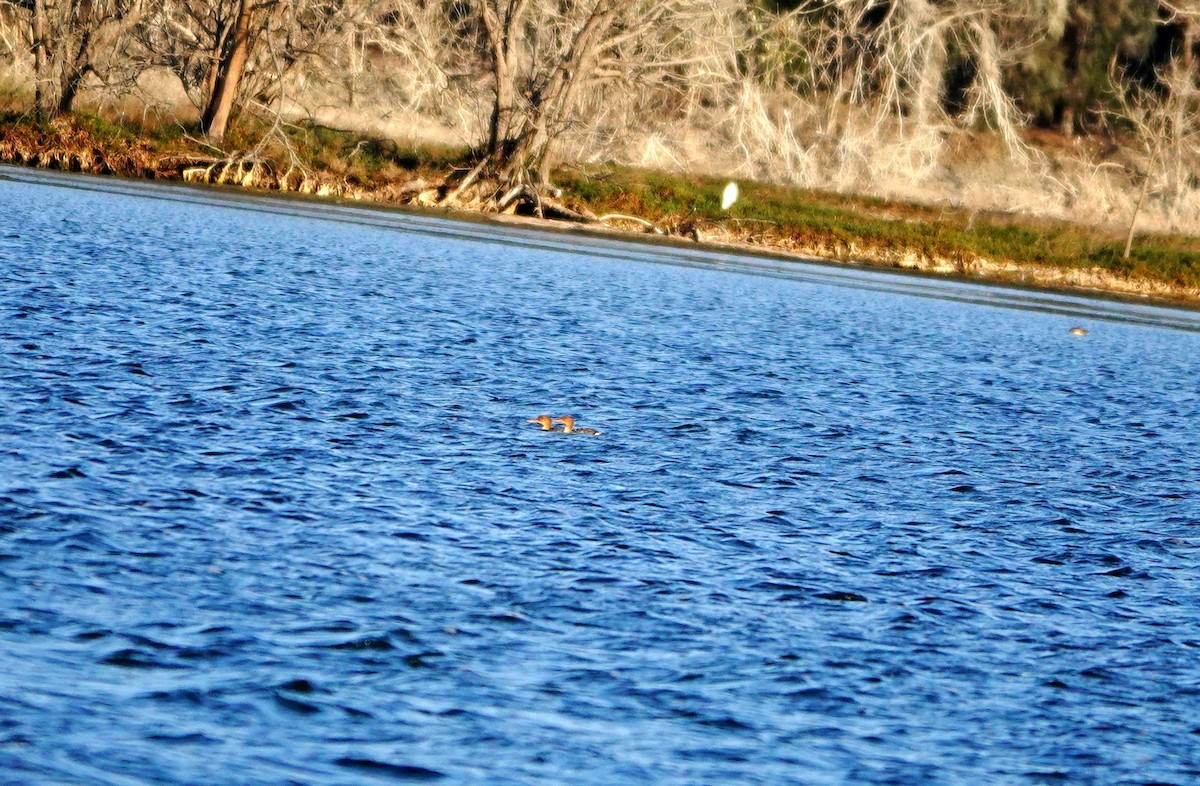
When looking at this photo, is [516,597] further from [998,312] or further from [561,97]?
[561,97]

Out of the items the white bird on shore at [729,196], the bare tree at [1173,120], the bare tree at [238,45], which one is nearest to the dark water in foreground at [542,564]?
the bare tree at [238,45]

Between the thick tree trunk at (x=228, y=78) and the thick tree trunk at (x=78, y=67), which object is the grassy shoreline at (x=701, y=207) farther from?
the thick tree trunk at (x=78, y=67)

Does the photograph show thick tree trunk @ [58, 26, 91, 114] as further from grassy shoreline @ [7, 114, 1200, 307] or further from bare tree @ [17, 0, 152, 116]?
grassy shoreline @ [7, 114, 1200, 307]

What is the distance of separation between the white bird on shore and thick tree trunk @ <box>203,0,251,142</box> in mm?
17336

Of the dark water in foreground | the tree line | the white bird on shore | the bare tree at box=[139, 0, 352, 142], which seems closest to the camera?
the dark water in foreground

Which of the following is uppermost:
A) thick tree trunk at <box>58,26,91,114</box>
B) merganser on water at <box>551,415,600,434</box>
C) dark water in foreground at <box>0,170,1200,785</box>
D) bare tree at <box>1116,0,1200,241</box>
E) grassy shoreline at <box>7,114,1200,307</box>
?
bare tree at <box>1116,0,1200,241</box>

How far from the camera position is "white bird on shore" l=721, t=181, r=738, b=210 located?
182 ft

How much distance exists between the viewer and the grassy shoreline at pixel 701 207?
158 ft

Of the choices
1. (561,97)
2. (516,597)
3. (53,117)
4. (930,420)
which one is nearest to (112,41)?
(53,117)

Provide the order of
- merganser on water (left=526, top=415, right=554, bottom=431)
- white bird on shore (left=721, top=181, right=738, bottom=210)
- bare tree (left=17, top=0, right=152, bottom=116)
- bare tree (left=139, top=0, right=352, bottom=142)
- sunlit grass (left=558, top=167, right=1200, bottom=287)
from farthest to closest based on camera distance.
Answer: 1. white bird on shore (left=721, top=181, right=738, bottom=210)
2. sunlit grass (left=558, top=167, right=1200, bottom=287)
3. bare tree (left=139, top=0, right=352, bottom=142)
4. bare tree (left=17, top=0, right=152, bottom=116)
5. merganser on water (left=526, top=415, right=554, bottom=431)

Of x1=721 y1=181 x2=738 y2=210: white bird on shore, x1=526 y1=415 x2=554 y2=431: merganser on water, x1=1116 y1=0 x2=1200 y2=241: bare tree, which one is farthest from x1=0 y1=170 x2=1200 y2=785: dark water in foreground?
x1=1116 y1=0 x2=1200 y2=241: bare tree

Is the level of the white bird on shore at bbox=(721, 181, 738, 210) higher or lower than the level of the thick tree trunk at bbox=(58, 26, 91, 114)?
lower

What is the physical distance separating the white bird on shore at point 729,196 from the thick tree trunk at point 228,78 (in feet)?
56.9

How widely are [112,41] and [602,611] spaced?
4525 centimetres
